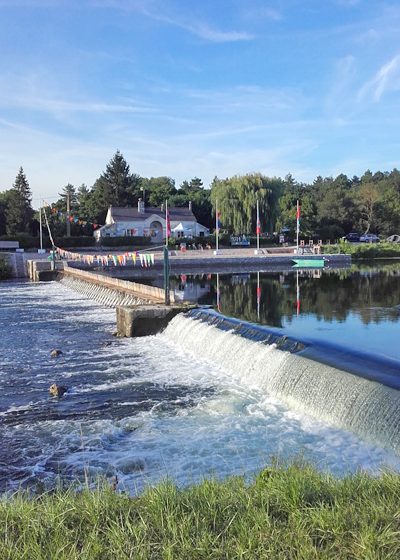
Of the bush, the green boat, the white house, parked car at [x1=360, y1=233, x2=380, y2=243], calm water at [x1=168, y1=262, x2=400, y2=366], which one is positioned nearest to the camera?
calm water at [x1=168, y1=262, x2=400, y2=366]

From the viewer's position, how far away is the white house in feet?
248

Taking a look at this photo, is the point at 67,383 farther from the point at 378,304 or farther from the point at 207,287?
the point at 207,287

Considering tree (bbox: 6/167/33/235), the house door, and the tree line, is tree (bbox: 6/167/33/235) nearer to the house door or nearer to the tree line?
the tree line

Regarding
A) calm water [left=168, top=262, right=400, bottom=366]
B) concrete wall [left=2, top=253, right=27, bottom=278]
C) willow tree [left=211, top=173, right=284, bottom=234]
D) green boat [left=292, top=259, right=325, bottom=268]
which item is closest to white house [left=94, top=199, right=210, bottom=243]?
willow tree [left=211, top=173, right=284, bottom=234]

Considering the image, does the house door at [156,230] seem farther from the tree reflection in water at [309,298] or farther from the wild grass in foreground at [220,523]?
the wild grass in foreground at [220,523]

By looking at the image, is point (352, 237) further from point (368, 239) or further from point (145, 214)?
point (145, 214)

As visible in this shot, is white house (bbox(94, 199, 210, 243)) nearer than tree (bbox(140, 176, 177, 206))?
Yes

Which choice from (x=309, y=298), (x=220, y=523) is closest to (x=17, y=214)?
(x=309, y=298)

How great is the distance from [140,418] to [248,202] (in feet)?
196

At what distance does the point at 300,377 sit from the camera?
32.6 feet

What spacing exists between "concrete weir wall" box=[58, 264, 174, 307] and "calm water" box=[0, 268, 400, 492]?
2.69 meters

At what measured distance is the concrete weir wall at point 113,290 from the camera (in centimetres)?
2005

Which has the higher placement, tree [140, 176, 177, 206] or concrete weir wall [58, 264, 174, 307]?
tree [140, 176, 177, 206]

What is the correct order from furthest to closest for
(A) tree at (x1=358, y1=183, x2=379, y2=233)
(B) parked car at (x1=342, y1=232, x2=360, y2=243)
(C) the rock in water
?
(A) tree at (x1=358, y1=183, x2=379, y2=233)
(B) parked car at (x1=342, y1=232, x2=360, y2=243)
(C) the rock in water
